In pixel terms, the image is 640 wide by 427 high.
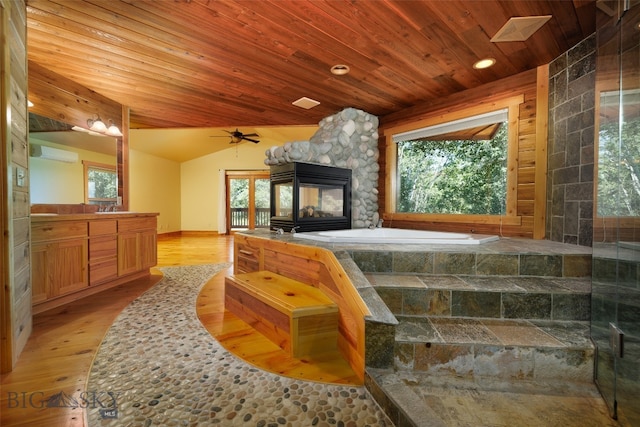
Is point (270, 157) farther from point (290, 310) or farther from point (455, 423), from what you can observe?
point (455, 423)

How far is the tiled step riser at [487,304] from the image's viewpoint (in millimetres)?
1593

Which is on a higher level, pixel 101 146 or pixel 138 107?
pixel 138 107

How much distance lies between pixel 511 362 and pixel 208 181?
25.2ft

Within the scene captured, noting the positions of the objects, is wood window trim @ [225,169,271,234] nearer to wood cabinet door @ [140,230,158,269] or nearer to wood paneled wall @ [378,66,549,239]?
wood cabinet door @ [140,230,158,269]

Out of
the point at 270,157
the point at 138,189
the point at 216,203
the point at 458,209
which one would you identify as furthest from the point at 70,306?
the point at 216,203

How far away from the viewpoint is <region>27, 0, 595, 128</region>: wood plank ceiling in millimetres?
1769

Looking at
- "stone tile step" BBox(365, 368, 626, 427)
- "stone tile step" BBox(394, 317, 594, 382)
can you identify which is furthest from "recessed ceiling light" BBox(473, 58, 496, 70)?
"stone tile step" BBox(365, 368, 626, 427)

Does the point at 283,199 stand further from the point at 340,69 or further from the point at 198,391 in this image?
the point at 198,391

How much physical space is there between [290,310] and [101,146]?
10.4 feet

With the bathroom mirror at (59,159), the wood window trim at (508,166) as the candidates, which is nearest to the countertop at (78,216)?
the bathroom mirror at (59,159)

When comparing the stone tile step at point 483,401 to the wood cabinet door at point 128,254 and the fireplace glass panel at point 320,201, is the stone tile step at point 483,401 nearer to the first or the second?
the fireplace glass panel at point 320,201

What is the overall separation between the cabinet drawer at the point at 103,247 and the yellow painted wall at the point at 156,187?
3.31 meters

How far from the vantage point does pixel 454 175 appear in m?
3.43

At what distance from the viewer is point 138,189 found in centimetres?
616
